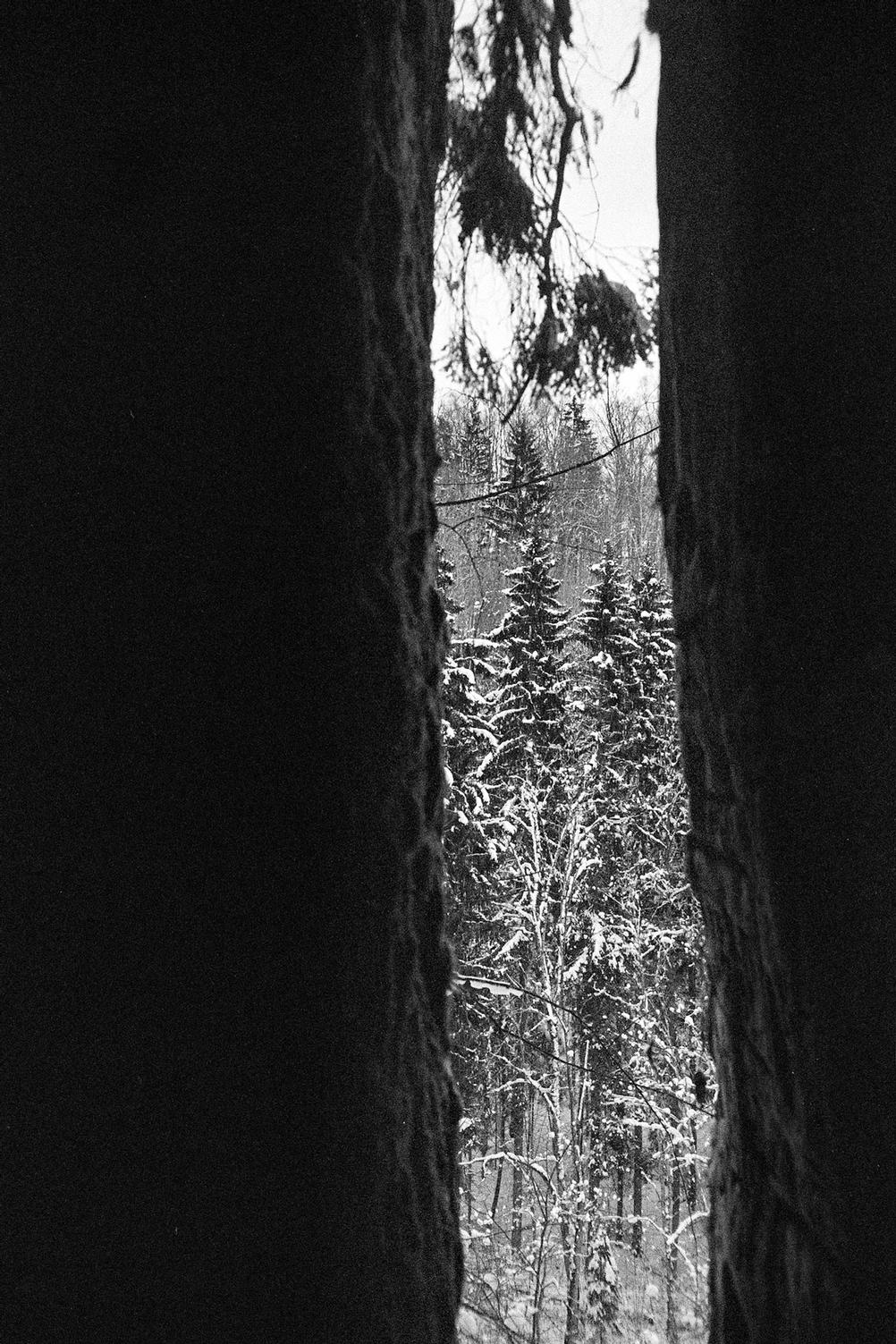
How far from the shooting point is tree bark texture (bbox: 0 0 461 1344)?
96 cm

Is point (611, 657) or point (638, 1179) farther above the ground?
point (611, 657)

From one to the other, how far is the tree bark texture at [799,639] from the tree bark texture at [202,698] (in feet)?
1.42

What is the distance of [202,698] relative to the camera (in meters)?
1.00

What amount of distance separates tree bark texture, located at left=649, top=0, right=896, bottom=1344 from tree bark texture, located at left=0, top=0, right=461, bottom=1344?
433mm

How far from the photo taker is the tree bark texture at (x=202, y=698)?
96cm

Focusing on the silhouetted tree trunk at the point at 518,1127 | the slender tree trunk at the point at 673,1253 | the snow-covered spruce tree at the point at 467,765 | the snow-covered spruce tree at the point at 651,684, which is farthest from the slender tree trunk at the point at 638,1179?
the snow-covered spruce tree at the point at 467,765

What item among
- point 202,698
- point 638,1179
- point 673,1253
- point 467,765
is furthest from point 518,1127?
point 202,698

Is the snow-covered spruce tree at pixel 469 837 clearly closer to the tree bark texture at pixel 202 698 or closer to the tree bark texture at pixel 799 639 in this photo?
the tree bark texture at pixel 799 639

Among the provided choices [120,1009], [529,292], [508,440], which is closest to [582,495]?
[508,440]

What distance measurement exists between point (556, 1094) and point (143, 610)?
10267mm

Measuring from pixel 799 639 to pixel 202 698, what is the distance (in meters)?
0.67

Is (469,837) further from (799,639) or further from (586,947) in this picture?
(799,639)

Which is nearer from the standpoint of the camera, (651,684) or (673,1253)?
(651,684)

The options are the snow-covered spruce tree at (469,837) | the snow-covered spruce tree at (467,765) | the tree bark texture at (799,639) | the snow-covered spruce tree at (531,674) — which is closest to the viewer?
the tree bark texture at (799,639)
